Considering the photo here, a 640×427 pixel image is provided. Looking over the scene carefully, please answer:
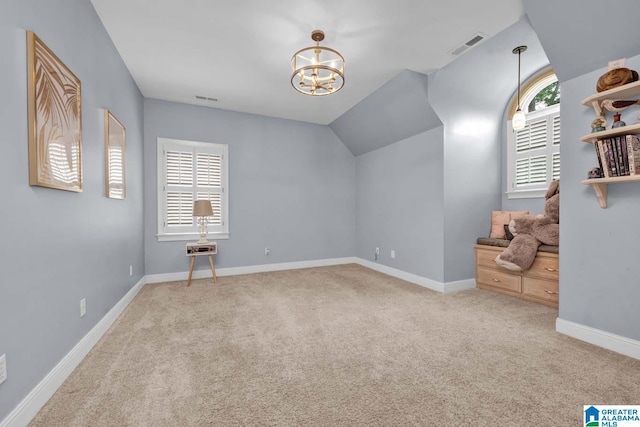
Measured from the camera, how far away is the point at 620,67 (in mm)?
2104

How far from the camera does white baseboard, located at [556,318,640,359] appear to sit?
83.4 inches

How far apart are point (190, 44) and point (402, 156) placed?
341 centimetres

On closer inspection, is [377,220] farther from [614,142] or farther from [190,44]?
[190,44]

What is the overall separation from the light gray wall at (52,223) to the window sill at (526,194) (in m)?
5.19

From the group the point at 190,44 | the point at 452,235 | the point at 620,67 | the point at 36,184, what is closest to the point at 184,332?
the point at 36,184

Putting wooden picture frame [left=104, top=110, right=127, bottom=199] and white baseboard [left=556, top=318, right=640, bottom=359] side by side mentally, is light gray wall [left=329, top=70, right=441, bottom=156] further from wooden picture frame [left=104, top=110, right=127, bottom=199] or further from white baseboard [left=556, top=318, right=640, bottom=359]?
wooden picture frame [left=104, top=110, right=127, bottom=199]

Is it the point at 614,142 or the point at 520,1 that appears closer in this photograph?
the point at 614,142

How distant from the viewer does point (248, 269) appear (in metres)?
5.07

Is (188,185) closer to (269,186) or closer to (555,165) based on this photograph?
(269,186)

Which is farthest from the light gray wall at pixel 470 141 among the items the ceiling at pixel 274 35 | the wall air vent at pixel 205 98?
the wall air vent at pixel 205 98

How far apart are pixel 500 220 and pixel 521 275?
0.87m

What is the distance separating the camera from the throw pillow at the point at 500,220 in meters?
3.97

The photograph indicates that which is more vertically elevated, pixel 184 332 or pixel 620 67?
pixel 620 67

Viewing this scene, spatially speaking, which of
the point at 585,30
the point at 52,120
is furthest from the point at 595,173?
the point at 52,120
